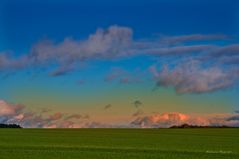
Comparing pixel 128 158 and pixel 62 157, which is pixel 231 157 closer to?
pixel 128 158

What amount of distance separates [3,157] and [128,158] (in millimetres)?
9702

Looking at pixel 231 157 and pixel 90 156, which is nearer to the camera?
pixel 90 156

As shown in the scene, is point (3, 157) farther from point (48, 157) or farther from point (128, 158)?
point (128, 158)

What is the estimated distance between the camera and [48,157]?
3816cm

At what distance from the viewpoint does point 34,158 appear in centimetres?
3741

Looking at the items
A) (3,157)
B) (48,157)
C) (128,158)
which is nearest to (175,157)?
(128,158)

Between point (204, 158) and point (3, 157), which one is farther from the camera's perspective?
point (204, 158)

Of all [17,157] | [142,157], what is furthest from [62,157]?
[142,157]

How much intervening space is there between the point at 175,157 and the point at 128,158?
4.29 meters

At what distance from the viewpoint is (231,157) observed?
4188cm

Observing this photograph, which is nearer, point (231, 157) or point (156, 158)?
point (156, 158)

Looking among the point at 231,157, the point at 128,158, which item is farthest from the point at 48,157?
the point at 231,157

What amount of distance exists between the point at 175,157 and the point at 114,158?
560 centimetres

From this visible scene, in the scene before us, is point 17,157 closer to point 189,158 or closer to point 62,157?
point 62,157
